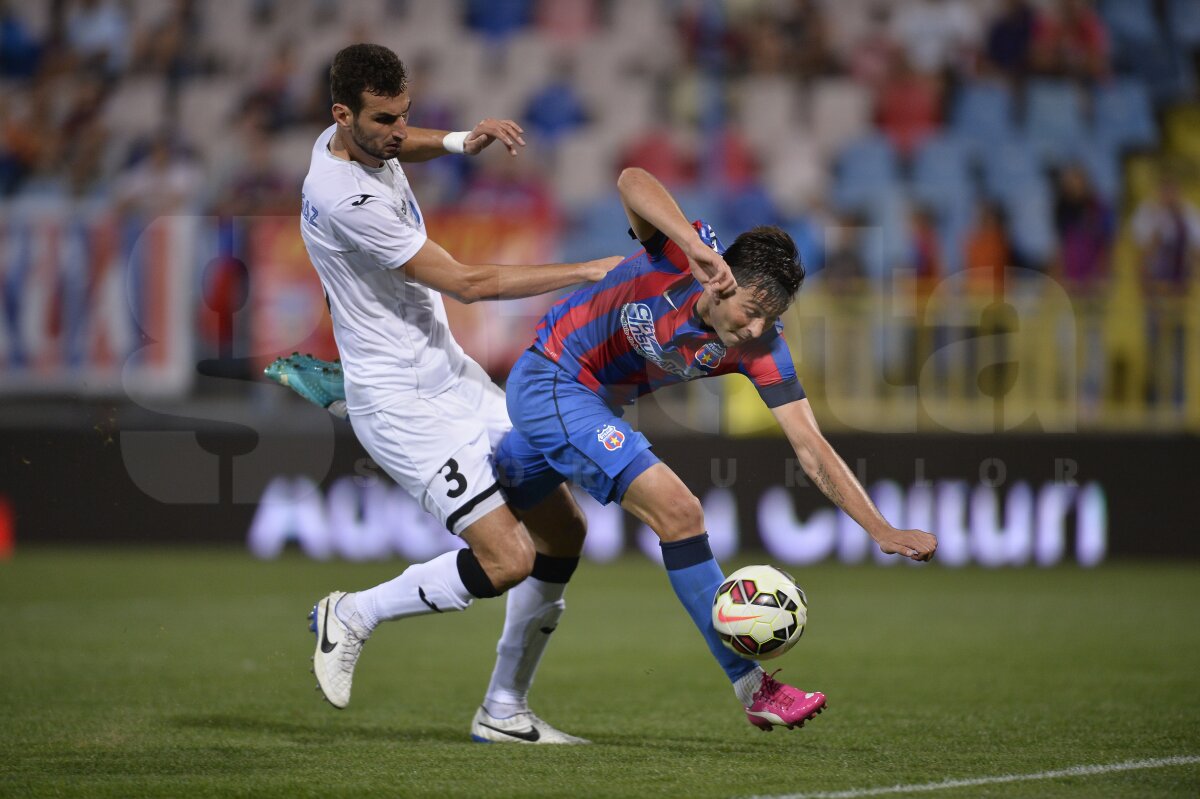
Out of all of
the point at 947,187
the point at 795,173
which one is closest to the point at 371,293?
the point at 795,173

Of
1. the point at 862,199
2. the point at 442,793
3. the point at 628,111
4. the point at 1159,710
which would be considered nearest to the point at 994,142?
the point at 862,199

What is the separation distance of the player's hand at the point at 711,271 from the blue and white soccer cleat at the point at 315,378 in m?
1.79

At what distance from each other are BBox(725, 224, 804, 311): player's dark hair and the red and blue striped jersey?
11cm

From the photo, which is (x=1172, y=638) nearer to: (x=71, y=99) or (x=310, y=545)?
(x=310, y=545)

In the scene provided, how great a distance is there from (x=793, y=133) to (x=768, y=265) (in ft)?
34.6

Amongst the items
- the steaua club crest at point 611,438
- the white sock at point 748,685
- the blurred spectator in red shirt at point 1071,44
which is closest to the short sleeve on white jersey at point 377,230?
the steaua club crest at point 611,438

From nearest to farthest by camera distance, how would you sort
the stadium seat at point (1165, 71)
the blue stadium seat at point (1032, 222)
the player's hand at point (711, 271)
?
1. the player's hand at point (711, 271)
2. the blue stadium seat at point (1032, 222)
3. the stadium seat at point (1165, 71)

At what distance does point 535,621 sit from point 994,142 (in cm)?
1015

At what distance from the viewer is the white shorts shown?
5.72m

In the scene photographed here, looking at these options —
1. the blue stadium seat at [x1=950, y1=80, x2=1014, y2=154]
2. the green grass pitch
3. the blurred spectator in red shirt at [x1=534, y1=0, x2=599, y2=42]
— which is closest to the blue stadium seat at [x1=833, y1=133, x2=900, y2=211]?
the blue stadium seat at [x1=950, y1=80, x2=1014, y2=154]

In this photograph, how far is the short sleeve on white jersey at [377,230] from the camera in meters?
5.50

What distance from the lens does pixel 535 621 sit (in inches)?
236

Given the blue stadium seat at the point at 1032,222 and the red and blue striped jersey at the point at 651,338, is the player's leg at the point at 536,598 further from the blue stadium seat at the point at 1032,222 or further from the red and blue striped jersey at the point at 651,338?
the blue stadium seat at the point at 1032,222

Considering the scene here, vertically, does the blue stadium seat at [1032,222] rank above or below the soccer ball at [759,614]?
above
